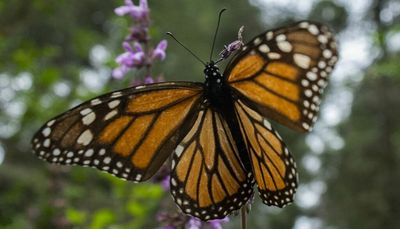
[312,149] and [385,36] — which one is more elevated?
[312,149]

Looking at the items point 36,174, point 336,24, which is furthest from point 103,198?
point 336,24

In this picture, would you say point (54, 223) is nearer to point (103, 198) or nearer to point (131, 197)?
point (131, 197)

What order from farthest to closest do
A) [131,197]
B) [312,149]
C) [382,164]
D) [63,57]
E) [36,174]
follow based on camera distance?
[312,149] → [63,57] → [382,164] → [36,174] → [131,197]

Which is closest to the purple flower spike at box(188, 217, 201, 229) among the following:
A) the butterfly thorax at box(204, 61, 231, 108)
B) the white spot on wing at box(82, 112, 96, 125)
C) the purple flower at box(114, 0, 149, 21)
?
the butterfly thorax at box(204, 61, 231, 108)

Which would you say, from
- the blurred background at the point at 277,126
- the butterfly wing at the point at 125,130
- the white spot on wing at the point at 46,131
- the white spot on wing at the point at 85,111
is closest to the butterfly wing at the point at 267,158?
the butterfly wing at the point at 125,130

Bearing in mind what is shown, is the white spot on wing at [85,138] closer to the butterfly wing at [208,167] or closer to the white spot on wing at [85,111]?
the white spot on wing at [85,111]

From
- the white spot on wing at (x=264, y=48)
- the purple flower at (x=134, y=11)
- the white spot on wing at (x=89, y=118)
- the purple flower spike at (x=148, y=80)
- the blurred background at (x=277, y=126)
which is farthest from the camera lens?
the blurred background at (x=277, y=126)

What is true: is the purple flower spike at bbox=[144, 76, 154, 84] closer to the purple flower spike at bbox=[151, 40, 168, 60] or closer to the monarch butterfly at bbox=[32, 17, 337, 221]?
the purple flower spike at bbox=[151, 40, 168, 60]

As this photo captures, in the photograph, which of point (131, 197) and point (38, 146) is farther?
point (131, 197)
